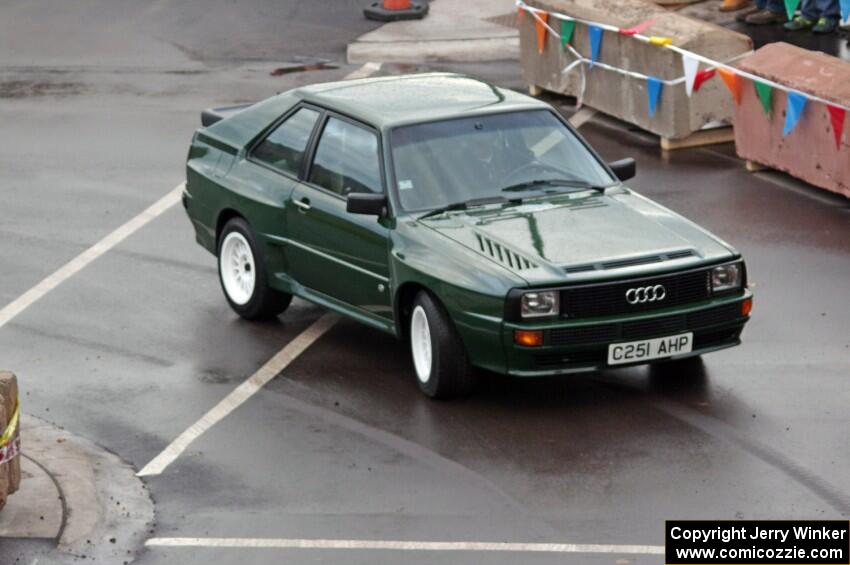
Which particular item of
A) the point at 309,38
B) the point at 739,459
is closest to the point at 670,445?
the point at 739,459

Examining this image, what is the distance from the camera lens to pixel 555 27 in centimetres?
1983

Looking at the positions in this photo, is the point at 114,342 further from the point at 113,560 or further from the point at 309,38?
the point at 309,38

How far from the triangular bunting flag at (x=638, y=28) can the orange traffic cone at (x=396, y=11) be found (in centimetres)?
665

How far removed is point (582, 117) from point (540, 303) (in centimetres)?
920

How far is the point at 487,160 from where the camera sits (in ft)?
38.2

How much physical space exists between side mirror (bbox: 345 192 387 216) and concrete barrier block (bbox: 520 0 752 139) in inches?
270

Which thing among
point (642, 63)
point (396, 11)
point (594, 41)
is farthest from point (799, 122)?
point (396, 11)

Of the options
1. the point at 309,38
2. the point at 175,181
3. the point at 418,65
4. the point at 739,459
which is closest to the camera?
the point at 739,459

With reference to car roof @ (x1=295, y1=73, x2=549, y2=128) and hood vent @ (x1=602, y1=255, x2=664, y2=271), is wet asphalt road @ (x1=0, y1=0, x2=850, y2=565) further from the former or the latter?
car roof @ (x1=295, y1=73, x2=549, y2=128)

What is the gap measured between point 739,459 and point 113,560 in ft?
10.7

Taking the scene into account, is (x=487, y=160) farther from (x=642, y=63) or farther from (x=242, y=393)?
(x=642, y=63)

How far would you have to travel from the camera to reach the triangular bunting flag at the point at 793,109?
1575 centimetres

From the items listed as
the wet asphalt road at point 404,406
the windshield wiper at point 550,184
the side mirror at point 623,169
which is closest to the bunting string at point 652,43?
the wet asphalt road at point 404,406

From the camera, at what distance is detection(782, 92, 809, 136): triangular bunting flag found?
15.8 m
